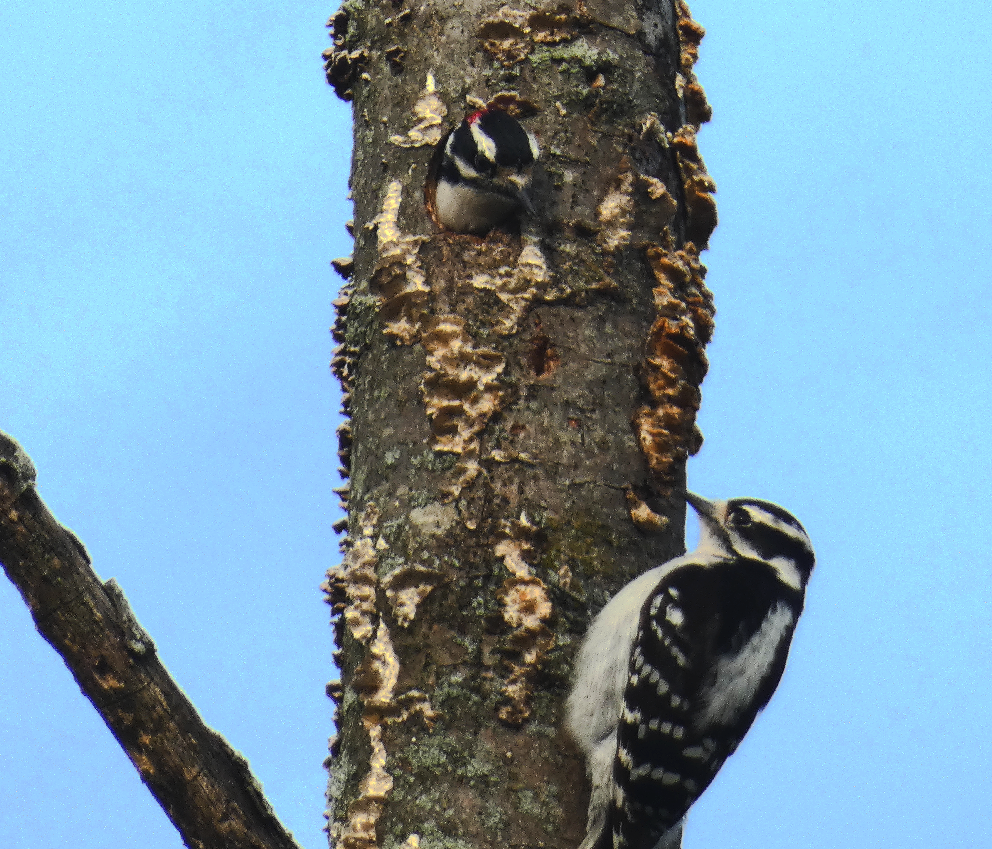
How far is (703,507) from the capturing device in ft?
12.3

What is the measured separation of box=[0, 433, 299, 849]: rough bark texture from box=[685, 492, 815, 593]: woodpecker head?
5.97ft

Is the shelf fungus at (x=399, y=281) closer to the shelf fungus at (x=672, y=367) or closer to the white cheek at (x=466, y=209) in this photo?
the white cheek at (x=466, y=209)

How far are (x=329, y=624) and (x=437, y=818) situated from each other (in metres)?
0.60

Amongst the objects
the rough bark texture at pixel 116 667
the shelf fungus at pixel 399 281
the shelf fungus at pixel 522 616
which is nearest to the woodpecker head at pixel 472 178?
the shelf fungus at pixel 399 281

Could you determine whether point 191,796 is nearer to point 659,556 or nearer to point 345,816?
point 345,816

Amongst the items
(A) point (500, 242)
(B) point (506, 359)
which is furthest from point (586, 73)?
(B) point (506, 359)

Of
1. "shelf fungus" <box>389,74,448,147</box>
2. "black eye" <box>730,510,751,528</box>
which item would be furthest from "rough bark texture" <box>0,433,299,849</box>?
"black eye" <box>730,510,751,528</box>

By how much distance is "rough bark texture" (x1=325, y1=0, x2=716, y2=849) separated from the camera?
2.57m

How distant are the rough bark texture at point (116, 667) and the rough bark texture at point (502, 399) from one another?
379 mm

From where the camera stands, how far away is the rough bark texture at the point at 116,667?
89.4 inches

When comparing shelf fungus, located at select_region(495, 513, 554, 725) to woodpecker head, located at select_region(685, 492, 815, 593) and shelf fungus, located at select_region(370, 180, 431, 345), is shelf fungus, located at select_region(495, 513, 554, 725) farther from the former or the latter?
woodpecker head, located at select_region(685, 492, 815, 593)

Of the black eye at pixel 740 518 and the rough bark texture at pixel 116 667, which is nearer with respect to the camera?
the rough bark texture at pixel 116 667

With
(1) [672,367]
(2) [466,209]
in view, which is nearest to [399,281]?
(2) [466,209]

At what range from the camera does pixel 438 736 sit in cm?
255
